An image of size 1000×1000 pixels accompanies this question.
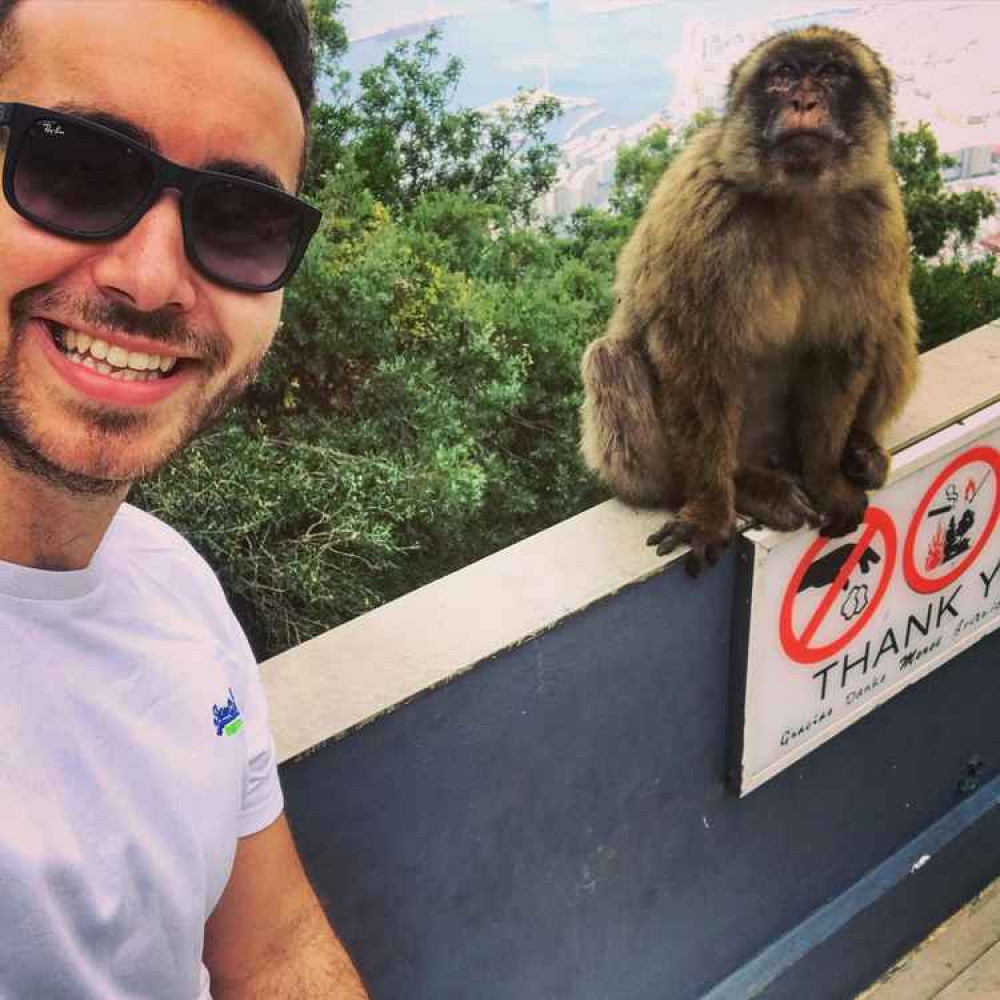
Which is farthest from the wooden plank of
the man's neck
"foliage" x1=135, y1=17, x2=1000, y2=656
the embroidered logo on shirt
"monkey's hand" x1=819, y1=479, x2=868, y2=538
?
the man's neck

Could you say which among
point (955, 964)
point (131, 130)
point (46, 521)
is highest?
point (131, 130)

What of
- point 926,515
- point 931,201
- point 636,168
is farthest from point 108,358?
point 931,201

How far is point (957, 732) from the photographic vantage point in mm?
3490

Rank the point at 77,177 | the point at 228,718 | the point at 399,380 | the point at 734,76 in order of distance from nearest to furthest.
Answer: the point at 77,177 < the point at 228,718 < the point at 734,76 < the point at 399,380

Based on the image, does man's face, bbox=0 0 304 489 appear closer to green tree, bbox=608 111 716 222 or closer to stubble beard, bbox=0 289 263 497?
stubble beard, bbox=0 289 263 497

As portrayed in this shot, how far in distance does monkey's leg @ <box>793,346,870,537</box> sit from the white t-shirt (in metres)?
1.77

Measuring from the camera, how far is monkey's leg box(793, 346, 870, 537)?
2.86 m

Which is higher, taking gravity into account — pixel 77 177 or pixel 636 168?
pixel 77 177

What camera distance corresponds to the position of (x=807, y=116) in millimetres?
2660

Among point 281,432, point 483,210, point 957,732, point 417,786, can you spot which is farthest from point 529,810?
point 483,210

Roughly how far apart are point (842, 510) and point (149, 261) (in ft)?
6.43

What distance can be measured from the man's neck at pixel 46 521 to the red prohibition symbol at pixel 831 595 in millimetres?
1790

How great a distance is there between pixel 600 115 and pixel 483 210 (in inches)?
181

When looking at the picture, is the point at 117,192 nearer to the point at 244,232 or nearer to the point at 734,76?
the point at 244,232
